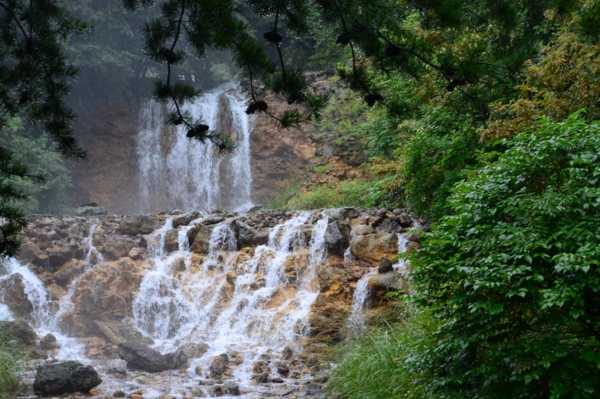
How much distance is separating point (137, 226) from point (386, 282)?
751cm

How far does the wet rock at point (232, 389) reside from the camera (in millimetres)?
7411

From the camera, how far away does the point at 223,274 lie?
12.0m

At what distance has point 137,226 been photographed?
45.5ft

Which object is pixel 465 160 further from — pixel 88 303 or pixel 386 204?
pixel 88 303

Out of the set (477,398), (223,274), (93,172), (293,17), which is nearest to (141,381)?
(223,274)

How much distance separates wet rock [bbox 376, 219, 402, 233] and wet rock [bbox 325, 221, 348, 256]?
2.58ft

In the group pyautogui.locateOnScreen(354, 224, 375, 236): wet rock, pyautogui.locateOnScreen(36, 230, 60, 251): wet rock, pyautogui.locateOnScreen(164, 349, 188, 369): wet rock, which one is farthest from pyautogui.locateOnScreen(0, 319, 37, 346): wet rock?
pyautogui.locateOnScreen(354, 224, 375, 236): wet rock

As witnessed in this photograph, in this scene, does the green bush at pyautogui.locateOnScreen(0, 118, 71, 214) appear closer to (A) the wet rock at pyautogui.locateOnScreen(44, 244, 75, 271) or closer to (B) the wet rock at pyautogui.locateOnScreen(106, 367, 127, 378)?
(A) the wet rock at pyautogui.locateOnScreen(44, 244, 75, 271)

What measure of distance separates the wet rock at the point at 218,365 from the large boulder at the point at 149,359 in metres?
0.57

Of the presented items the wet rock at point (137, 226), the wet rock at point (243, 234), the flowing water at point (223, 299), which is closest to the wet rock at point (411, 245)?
the flowing water at point (223, 299)

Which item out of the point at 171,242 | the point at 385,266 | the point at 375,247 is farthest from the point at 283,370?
the point at 171,242

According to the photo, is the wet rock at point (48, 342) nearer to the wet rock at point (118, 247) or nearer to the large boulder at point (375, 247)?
the wet rock at point (118, 247)

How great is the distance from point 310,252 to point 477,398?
8.04 m

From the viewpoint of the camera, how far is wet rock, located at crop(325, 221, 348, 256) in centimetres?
1107
